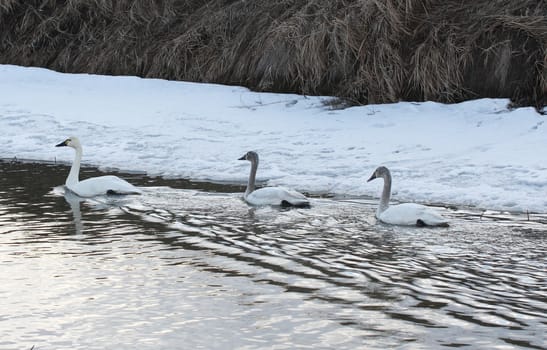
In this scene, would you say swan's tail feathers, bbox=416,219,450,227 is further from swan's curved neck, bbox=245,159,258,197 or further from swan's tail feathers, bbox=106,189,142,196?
swan's tail feathers, bbox=106,189,142,196

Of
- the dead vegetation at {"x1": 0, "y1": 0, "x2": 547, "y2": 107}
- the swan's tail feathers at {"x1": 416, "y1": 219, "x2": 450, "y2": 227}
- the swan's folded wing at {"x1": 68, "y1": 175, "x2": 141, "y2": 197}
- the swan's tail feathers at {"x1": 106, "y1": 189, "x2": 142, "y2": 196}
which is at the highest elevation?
the dead vegetation at {"x1": 0, "y1": 0, "x2": 547, "y2": 107}

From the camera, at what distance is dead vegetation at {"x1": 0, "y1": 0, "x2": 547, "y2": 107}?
15398mm

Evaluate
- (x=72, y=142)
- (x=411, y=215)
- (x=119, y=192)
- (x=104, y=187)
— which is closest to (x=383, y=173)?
(x=411, y=215)

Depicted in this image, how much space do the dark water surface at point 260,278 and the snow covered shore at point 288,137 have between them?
147 centimetres

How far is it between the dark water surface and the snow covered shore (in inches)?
58.0

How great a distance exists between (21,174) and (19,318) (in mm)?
6946

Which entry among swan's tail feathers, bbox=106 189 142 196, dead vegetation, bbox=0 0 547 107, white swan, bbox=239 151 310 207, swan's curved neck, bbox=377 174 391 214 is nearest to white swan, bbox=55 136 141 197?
swan's tail feathers, bbox=106 189 142 196

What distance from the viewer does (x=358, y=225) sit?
32.4ft

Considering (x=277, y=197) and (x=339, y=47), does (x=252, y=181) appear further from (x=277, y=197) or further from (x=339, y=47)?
(x=339, y=47)

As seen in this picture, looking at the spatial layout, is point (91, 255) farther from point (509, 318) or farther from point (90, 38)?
point (90, 38)

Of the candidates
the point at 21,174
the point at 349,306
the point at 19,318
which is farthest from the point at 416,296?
the point at 21,174

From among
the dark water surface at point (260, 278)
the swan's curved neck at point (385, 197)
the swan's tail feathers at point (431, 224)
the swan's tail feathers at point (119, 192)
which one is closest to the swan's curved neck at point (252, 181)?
the dark water surface at point (260, 278)

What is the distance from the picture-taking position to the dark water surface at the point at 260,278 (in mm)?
6199

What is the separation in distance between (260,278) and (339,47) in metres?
9.21
